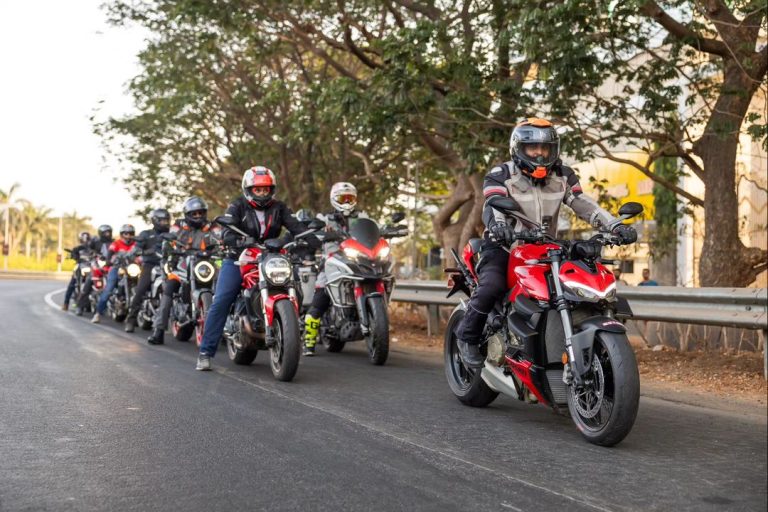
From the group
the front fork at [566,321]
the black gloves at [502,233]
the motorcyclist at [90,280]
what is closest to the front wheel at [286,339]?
the black gloves at [502,233]

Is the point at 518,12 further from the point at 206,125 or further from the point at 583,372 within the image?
the point at 206,125

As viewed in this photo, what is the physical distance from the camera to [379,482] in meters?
4.59

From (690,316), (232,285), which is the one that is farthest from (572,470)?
(232,285)

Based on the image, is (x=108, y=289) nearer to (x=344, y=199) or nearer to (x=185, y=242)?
(x=185, y=242)

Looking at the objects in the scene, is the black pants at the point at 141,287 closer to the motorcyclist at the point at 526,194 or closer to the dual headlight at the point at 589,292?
the motorcyclist at the point at 526,194

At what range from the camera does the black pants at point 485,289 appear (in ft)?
21.4

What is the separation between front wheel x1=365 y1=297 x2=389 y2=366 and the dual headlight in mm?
4588

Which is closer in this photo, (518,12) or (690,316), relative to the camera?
(690,316)

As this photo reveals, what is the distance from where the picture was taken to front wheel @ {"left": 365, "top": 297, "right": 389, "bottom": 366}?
10148mm

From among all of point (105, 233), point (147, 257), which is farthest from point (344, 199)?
point (105, 233)

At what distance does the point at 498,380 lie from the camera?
6.55m

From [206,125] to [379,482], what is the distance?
24612 mm

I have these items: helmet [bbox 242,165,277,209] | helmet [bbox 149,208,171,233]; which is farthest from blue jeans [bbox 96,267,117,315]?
helmet [bbox 242,165,277,209]

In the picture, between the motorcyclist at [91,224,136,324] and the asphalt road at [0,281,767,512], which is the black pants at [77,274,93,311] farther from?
the asphalt road at [0,281,767,512]
